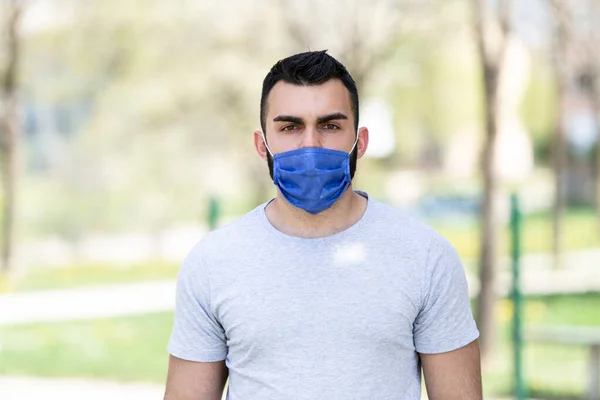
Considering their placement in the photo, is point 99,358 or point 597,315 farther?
point 597,315

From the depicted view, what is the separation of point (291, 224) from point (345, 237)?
162 millimetres

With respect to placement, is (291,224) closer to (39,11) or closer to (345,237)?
(345,237)

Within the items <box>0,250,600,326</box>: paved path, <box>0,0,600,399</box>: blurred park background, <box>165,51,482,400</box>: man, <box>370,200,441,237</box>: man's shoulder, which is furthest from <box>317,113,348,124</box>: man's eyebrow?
<box>0,250,600,326</box>: paved path

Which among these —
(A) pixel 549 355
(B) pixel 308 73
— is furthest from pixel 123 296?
(B) pixel 308 73

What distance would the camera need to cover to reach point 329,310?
2.60 metres

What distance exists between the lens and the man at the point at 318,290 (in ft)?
8.50

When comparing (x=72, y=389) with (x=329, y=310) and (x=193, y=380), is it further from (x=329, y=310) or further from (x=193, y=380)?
(x=329, y=310)

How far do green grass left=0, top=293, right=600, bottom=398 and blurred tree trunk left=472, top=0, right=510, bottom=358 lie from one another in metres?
0.56

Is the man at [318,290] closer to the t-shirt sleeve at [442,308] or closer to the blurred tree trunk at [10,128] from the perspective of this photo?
the t-shirt sleeve at [442,308]

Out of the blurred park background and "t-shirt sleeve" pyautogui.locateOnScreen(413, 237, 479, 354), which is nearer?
"t-shirt sleeve" pyautogui.locateOnScreen(413, 237, 479, 354)

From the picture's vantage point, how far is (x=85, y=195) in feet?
62.5

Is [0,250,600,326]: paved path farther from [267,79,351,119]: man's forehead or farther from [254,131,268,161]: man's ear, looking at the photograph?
[267,79,351,119]: man's forehead

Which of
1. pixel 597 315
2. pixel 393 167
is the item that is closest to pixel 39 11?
pixel 597 315

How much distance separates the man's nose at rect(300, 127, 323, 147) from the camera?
268 cm
